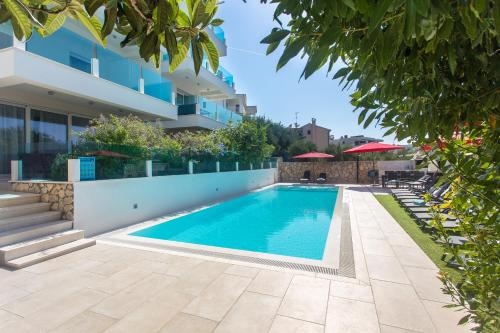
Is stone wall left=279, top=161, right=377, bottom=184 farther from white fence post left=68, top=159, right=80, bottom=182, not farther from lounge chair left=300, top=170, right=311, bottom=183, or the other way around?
white fence post left=68, top=159, right=80, bottom=182

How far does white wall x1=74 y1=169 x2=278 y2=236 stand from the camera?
7.86 m

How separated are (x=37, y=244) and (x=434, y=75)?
7809 millimetres

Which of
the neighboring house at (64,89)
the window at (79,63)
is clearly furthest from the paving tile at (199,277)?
the window at (79,63)

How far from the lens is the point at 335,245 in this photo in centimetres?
663

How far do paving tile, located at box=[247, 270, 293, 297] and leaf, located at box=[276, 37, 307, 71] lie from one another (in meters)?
3.94

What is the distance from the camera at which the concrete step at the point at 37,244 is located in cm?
548

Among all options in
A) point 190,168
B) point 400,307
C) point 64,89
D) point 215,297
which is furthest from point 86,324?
point 64,89

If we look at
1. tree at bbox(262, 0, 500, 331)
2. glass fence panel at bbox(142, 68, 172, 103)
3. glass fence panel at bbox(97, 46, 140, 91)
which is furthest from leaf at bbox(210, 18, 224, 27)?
glass fence panel at bbox(142, 68, 172, 103)

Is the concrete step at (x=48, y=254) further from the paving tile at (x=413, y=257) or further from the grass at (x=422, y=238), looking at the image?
the paving tile at (x=413, y=257)

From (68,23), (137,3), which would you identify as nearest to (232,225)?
(137,3)

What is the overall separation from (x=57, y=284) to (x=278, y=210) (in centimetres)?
985

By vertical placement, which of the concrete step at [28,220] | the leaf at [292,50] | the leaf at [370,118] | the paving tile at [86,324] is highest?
the leaf at [292,50]

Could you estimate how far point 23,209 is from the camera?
7.21 meters

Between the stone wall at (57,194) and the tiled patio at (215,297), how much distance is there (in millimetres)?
2222
